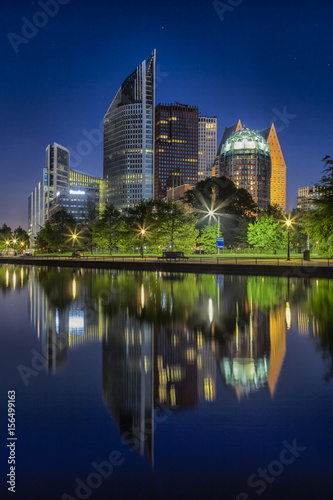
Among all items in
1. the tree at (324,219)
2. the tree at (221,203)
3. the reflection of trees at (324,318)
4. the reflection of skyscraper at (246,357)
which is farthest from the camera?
the tree at (221,203)

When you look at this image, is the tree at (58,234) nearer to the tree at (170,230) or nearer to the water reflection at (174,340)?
the tree at (170,230)

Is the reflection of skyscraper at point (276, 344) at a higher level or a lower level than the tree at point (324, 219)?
lower

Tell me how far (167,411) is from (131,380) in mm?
1486

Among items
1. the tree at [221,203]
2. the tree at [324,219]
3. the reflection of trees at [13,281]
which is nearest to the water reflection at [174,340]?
the reflection of trees at [13,281]

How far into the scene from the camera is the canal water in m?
4.37

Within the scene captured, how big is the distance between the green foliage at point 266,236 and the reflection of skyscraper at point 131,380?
69147 mm

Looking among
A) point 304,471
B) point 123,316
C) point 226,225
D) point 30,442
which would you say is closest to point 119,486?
point 30,442

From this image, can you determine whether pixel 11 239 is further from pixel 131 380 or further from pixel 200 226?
pixel 131 380

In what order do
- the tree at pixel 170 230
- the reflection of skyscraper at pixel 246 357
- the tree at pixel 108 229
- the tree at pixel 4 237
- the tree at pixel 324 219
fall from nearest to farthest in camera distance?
the reflection of skyscraper at pixel 246 357 < the tree at pixel 324 219 < the tree at pixel 170 230 < the tree at pixel 108 229 < the tree at pixel 4 237

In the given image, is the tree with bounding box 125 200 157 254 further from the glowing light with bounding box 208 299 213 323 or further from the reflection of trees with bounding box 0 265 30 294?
the glowing light with bounding box 208 299 213 323

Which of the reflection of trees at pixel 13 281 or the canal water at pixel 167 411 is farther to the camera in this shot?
the reflection of trees at pixel 13 281

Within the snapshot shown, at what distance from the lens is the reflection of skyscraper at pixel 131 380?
216 inches

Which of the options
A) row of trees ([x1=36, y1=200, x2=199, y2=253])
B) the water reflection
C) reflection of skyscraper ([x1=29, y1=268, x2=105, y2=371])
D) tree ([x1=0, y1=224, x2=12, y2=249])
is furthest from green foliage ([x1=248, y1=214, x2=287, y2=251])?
tree ([x1=0, y1=224, x2=12, y2=249])

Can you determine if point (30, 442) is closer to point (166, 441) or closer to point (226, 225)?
point (166, 441)
